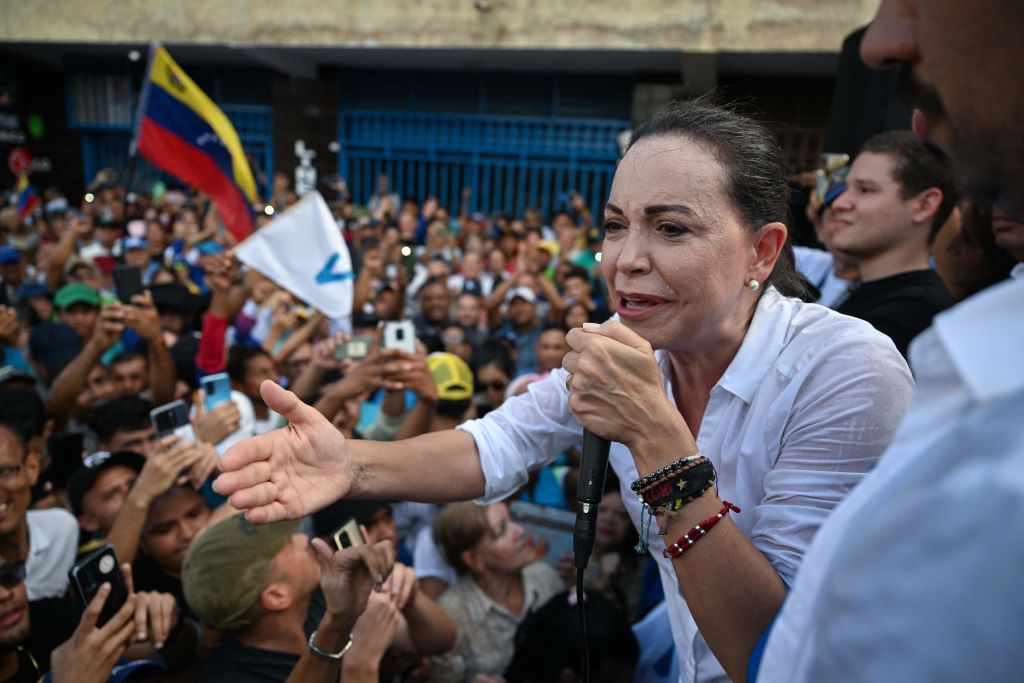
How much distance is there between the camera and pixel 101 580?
1837mm

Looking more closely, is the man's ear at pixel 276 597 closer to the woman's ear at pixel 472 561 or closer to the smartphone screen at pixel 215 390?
the woman's ear at pixel 472 561

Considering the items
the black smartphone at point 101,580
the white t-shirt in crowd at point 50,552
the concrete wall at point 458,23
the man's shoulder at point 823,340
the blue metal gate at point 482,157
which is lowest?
the white t-shirt in crowd at point 50,552

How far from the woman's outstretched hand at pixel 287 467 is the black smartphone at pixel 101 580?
2.35ft

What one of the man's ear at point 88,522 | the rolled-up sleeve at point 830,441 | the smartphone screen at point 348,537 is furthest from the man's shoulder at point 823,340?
the man's ear at point 88,522

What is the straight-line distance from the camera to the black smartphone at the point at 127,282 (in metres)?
3.94

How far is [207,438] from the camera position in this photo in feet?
10.2

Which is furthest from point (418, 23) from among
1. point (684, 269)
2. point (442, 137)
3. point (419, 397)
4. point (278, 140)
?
point (684, 269)

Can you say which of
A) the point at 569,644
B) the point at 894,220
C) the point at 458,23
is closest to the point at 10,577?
the point at 569,644

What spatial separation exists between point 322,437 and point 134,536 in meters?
1.54

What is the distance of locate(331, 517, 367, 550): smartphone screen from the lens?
186 cm

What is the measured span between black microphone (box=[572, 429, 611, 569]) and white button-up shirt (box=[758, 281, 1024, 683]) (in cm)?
69

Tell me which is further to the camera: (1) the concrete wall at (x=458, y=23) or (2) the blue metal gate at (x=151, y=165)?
(2) the blue metal gate at (x=151, y=165)

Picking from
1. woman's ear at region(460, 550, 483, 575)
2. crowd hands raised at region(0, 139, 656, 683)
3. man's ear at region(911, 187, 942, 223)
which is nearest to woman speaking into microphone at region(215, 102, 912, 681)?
crowd hands raised at region(0, 139, 656, 683)

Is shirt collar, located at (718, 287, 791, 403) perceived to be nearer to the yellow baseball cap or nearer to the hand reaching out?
the hand reaching out
